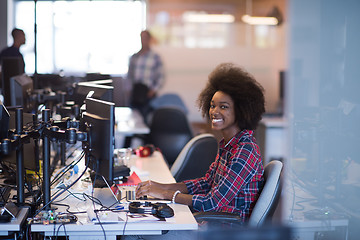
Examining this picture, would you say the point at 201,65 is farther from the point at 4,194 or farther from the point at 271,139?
the point at 4,194

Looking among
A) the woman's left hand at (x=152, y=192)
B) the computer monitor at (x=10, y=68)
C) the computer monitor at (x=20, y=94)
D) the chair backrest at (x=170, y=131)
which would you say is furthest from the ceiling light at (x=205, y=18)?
the woman's left hand at (x=152, y=192)

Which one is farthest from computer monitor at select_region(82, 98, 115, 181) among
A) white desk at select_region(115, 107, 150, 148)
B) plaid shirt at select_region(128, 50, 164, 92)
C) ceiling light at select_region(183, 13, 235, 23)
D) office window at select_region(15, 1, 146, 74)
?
office window at select_region(15, 1, 146, 74)

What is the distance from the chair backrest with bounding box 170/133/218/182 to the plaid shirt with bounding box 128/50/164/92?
3579 mm

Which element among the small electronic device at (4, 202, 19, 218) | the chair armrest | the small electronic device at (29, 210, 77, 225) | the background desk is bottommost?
the background desk

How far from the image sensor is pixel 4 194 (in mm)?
2410

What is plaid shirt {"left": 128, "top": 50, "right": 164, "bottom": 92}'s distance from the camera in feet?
22.8

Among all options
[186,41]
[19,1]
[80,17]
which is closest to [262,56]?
[186,41]

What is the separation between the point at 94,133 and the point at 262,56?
6.27 metres

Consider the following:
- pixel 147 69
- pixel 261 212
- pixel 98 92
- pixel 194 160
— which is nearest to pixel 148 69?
pixel 147 69

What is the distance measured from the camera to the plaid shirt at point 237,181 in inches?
95.4

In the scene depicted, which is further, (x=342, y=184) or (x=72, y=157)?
(x=72, y=157)

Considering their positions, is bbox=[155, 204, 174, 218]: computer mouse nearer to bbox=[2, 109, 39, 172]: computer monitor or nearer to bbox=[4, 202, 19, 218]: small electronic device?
bbox=[4, 202, 19, 218]: small electronic device

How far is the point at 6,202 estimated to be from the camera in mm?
2324

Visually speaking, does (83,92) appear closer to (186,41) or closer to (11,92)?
(11,92)
